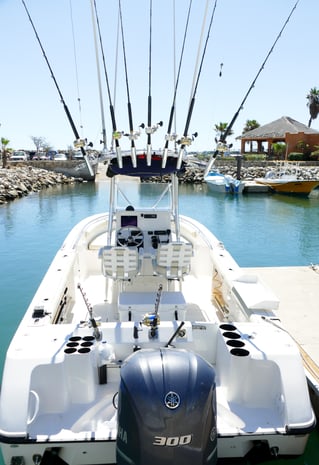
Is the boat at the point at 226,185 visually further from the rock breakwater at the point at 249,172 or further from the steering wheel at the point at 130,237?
the steering wheel at the point at 130,237

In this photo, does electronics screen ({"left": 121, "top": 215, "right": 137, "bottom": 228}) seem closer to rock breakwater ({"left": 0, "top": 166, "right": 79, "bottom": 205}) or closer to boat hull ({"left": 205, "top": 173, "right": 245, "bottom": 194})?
rock breakwater ({"left": 0, "top": 166, "right": 79, "bottom": 205})

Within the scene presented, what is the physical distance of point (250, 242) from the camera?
553 inches

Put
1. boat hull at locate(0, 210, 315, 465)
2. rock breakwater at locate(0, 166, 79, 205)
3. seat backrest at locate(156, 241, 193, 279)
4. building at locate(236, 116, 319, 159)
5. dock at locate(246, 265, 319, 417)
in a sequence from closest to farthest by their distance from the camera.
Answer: boat hull at locate(0, 210, 315, 465)
dock at locate(246, 265, 319, 417)
seat backrest at locate(156, 241, 193, 279)
rock breakwater at locate(0, 166, 79, 205)
building at locate(236, 116, 319, 159)

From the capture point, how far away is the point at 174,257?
509cm

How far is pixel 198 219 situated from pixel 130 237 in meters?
13.4

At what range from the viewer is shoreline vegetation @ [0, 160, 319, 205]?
2502cm

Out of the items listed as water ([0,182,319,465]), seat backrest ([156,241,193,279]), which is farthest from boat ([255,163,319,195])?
seat backrest ([156,241,193,279])

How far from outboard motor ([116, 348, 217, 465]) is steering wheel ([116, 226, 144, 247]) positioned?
372 cm

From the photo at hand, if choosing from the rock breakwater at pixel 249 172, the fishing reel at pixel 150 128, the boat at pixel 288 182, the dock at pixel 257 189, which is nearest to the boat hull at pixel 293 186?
the boat at pixel 288 182

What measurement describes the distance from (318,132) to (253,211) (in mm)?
21033

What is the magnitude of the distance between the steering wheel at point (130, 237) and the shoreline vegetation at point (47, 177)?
17961 mm

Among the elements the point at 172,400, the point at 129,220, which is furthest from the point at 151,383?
the point at 129,220

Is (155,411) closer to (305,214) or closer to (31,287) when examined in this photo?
(31,287)

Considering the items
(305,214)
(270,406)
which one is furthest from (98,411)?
(305,214)
